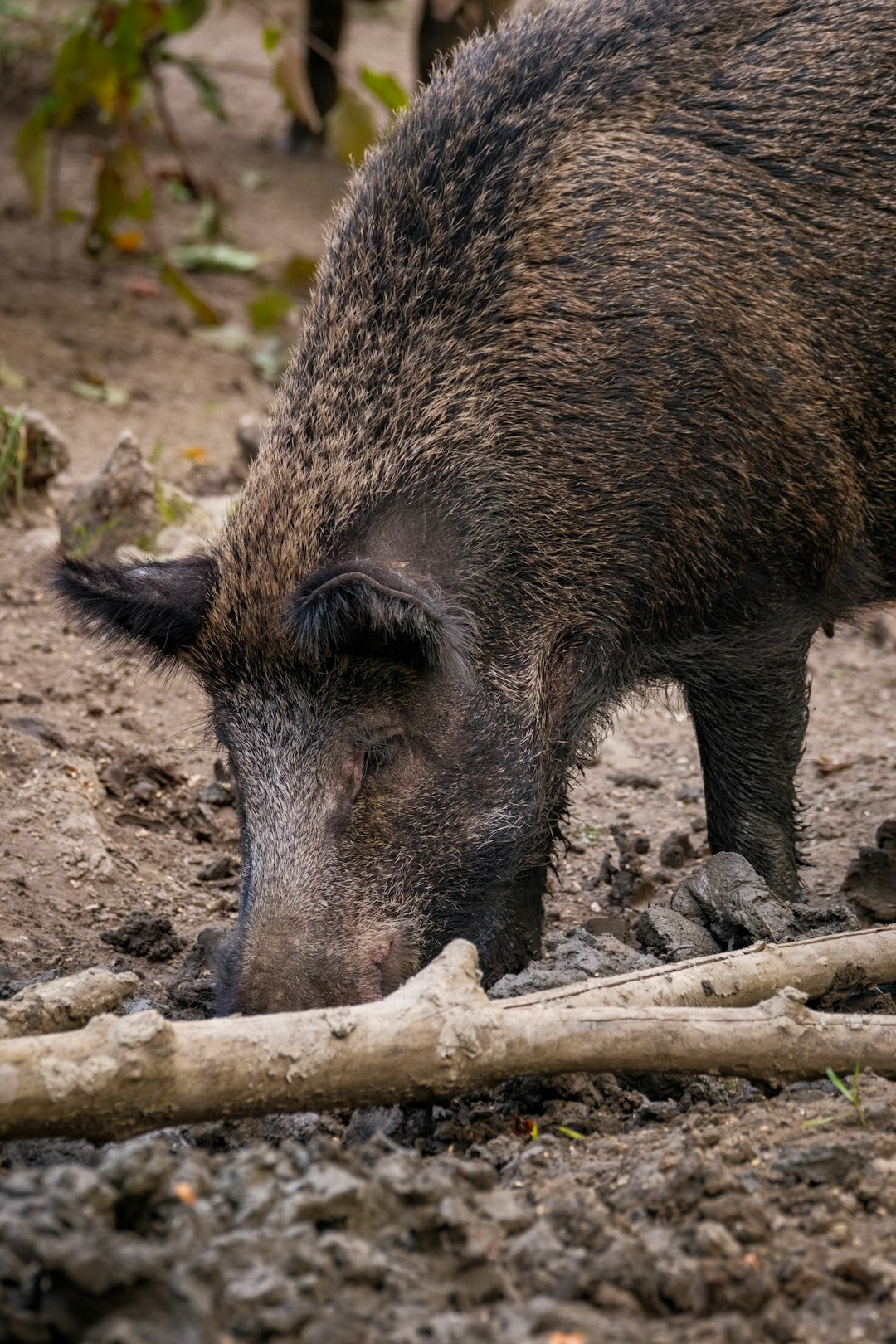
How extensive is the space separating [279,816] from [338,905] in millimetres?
268

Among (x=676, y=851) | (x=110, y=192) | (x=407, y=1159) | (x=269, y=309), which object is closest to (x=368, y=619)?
(x=407, y=1159)

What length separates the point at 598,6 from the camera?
180 inches

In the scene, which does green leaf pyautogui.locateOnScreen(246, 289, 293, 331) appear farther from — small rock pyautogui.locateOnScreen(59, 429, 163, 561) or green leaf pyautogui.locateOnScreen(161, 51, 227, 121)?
small rock pyautogui.locateOnScreen(59, 429, 163, 561)

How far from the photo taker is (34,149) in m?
8.21

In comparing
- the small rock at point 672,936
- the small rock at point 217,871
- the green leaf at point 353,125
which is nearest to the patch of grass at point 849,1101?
the small rock at point 672,936

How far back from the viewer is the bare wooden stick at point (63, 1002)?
299 centimetres

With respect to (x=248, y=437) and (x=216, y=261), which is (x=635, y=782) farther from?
(x=216, y=261)

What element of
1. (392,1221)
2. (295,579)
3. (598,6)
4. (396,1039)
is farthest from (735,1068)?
(598,6)

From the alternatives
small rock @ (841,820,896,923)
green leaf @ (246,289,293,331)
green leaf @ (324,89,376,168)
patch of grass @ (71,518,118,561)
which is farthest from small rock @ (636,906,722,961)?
green leaf @ (246,289,293,331)

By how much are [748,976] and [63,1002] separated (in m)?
1.37

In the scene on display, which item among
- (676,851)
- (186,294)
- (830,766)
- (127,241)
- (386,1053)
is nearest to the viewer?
(386,1053)

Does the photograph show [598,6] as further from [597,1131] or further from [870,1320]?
[870,1320]

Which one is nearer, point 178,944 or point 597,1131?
point 597,1131

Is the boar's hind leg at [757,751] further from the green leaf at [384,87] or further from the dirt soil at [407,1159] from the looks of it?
the green leaf at [384,87]
